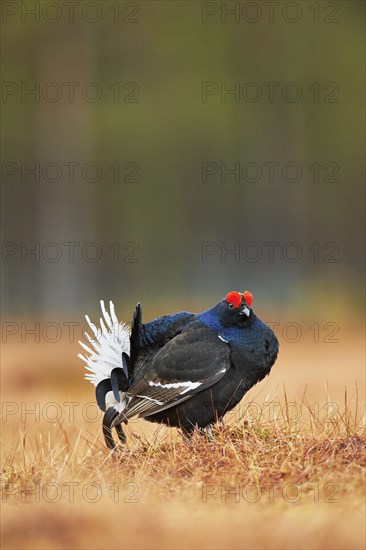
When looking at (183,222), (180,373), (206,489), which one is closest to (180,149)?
(183,222)

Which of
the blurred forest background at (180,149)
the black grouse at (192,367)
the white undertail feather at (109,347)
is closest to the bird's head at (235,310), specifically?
the black grouse at (192,367)

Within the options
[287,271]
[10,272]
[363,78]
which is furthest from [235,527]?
[10,272]

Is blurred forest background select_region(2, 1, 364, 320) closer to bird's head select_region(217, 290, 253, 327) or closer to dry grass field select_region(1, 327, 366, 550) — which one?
bird's head select_region(217, 290, 253, 327)

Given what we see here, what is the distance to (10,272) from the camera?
3459 cm

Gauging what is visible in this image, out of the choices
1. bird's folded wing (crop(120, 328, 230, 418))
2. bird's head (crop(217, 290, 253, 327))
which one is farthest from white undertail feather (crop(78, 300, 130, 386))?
bird's head (crop(217, 290, 253, 327))

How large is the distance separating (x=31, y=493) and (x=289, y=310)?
13.2 meters

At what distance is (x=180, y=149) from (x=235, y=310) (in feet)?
63.8

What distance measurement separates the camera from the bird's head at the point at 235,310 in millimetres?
5949

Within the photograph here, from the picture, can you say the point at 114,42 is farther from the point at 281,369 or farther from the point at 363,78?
the point at 281,369

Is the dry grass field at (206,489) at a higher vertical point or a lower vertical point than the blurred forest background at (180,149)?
lower

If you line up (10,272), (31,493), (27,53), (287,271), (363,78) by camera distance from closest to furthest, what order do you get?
(31,493) < (27,53) < (363,78) < (287,271) < (10,272)

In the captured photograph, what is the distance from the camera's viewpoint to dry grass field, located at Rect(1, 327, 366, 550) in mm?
3641

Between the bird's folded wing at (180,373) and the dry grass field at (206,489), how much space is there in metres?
0.22

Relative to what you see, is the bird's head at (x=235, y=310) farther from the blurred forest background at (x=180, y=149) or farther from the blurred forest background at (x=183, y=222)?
the blurred forest background at (x=180, y=149)
